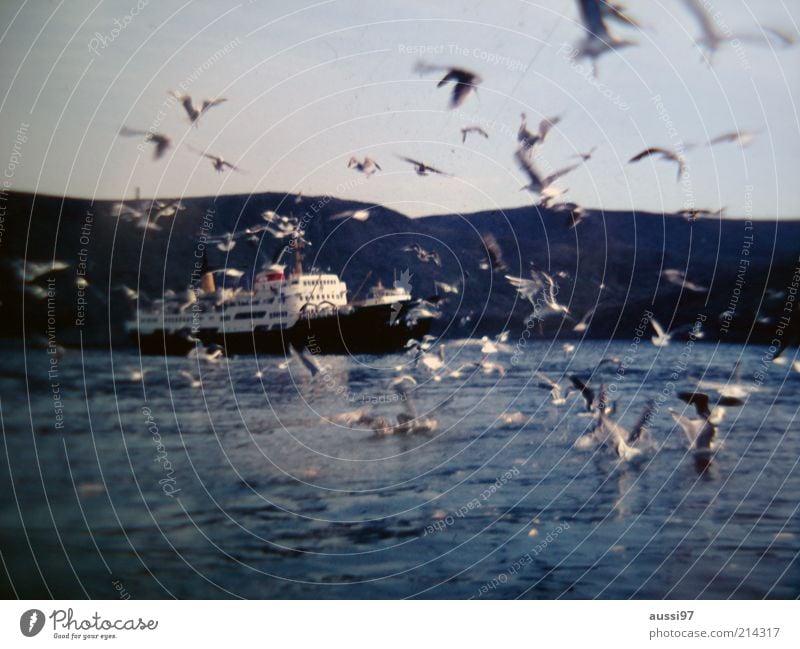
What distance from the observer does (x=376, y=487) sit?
101 inches

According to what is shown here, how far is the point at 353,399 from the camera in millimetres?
2570

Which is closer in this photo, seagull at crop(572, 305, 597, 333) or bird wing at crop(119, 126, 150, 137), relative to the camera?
bird wing at crop(119, 126, 150, 137)

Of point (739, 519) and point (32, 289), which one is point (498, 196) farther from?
point (32, 289)

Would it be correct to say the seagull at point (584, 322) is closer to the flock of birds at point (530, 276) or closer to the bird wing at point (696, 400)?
the flock of birds at point (530, 276)

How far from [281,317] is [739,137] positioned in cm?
142

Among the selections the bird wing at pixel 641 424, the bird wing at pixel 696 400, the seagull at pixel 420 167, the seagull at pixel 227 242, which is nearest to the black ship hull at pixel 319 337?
the seagull at pixel 227 242

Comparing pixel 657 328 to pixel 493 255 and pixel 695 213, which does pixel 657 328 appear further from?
pixel 493 255

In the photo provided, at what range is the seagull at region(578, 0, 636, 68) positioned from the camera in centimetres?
247

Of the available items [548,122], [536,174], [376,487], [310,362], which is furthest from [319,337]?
[548,122]

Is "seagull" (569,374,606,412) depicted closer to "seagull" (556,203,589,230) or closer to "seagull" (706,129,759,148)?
"seagull" (556,203,589,230)

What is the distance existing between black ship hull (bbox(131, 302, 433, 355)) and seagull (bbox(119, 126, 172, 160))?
1.66 ft

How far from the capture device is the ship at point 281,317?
2.51 meters

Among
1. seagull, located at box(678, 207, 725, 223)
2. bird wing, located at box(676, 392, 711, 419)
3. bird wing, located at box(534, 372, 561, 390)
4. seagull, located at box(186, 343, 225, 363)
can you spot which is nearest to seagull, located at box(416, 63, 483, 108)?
seagull, located at box(678, 207, 725, 223)

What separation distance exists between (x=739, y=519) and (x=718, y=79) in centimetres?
128
